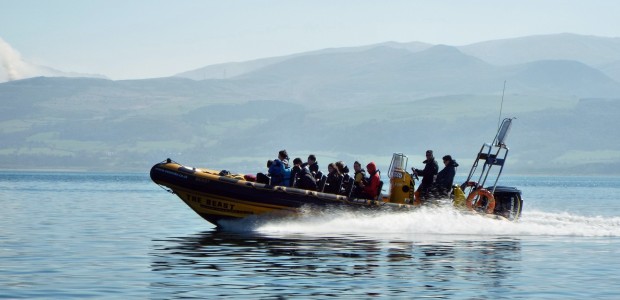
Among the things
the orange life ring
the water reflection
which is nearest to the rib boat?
the orange life ring

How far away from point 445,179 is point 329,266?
7.57 metres

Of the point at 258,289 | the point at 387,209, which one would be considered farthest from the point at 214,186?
the point at 258,289

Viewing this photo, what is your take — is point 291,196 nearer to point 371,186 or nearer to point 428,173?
point 371,186

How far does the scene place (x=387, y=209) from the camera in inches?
1064

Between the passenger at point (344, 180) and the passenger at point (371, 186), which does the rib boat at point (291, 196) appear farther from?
the passenger at point (371, 186)

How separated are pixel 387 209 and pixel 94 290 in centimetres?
1172

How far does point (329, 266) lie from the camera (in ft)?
64.8

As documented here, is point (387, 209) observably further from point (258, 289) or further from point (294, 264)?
point (258, 289)

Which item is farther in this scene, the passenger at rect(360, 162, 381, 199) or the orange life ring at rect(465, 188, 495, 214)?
the orange life ring at rect(465, 188, 495, 214)

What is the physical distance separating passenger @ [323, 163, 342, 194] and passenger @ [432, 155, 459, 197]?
7.45ft

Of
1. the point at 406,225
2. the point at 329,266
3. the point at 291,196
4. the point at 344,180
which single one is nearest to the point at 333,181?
the point at 344,180

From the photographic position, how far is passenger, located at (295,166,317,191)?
26.8 meters

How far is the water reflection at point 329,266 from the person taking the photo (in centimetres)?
1684

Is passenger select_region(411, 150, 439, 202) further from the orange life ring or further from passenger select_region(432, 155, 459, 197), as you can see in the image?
the orange life ring
